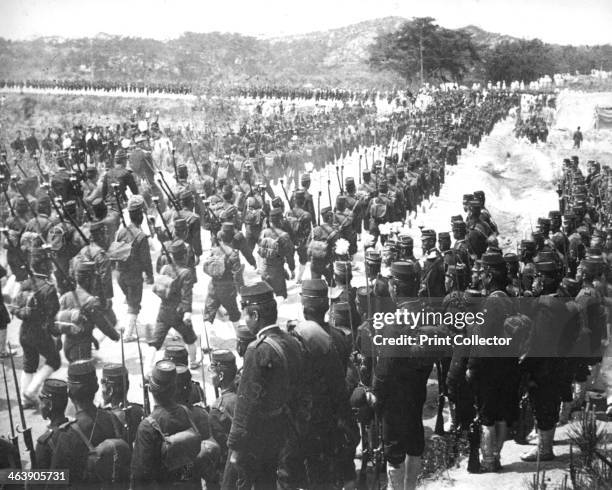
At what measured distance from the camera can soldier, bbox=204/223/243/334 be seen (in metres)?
7.92

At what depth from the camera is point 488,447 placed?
5082 millimetres

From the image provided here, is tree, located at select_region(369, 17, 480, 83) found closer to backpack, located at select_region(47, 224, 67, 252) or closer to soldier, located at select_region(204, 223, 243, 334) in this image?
soldier, located at select_region(204, 223, 243, 334)

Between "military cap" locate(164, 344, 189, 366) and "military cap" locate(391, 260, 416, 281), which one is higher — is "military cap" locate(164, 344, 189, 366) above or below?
below

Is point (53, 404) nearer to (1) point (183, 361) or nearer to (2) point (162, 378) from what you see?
(2) point (162, 378)

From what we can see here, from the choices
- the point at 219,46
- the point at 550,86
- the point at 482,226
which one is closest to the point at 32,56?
the point at 219,46

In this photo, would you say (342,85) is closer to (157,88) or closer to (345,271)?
(157,88)

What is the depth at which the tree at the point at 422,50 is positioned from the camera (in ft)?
140

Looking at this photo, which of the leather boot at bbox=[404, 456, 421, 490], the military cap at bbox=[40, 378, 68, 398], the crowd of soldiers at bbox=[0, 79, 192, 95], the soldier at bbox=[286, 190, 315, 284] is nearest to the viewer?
the military cap at bbox=[40, 378, 68, 398]

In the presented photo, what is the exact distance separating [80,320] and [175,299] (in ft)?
3.83

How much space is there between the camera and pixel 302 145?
23.2 metres

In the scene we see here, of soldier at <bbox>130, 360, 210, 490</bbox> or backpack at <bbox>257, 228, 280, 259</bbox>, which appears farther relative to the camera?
backpack at <bbox>257, 228, 280, 259</bbox>

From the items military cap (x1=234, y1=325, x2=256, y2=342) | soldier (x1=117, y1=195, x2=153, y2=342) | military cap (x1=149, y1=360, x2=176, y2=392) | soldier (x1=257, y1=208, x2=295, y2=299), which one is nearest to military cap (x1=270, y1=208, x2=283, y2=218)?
soldier (x1=257, y1=208, x2=295, y2=299)

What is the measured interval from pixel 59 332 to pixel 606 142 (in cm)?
3172

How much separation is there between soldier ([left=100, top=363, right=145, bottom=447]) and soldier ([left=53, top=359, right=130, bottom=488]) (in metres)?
0.17
